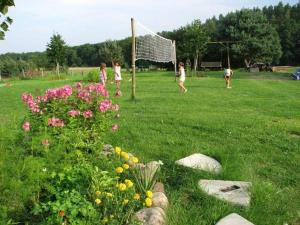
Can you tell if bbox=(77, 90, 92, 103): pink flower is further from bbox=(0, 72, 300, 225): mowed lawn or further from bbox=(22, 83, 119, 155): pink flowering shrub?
bbox=(0, 72, 300, 225): mowed lawn

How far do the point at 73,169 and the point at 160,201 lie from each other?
956 millimetres

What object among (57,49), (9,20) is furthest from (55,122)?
(57,49)

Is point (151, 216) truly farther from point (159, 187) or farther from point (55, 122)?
point (55, 122)

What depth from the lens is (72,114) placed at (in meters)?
5.06

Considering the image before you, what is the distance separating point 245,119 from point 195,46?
36904mm

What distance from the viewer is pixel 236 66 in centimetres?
6638

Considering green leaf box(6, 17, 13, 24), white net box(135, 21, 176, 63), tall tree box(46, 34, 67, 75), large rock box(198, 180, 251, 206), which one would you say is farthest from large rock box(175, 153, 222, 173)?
tall tree box(46, 34, 67, 75)

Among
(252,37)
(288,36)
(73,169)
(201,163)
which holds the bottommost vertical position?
(201,163)

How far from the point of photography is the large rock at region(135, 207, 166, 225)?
3.75 metres

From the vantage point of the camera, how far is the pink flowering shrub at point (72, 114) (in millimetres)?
4699

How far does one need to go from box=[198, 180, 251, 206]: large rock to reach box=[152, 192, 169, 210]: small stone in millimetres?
624

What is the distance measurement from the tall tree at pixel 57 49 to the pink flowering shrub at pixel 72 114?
43690mm

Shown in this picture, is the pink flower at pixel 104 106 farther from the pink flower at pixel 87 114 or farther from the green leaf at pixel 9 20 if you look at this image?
the green leaf at pixel 9 20

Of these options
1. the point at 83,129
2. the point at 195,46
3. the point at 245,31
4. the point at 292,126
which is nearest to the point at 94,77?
the point at 195,46
